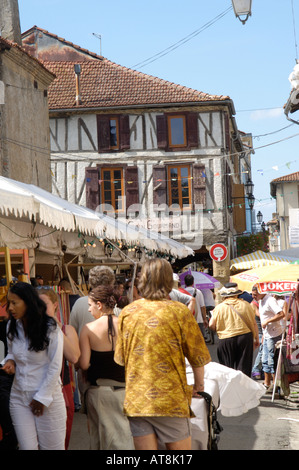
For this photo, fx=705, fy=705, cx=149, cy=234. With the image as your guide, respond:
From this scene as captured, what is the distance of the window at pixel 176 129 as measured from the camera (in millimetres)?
27078

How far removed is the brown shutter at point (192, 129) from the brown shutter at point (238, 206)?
11.3 ft

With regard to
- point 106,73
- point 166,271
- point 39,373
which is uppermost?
point 106,73

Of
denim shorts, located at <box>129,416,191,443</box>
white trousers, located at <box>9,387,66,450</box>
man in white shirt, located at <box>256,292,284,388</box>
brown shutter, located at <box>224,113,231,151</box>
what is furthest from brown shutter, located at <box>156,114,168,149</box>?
denim shorts, located at <box>129,416,191,443</box>

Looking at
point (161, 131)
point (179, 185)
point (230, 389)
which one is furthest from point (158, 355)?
point (161, 131)

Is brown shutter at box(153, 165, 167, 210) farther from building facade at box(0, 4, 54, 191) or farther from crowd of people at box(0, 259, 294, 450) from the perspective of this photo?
crowd of people at box(0, 259, 294, 450)

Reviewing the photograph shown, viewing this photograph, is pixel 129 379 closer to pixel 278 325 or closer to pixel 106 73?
pixel 278 325

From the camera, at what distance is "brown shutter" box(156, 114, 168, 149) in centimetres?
2689

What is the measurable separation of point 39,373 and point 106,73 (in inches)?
1017

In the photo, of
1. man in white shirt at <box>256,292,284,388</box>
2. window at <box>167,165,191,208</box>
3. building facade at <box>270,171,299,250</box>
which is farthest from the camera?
building facade at <box>270,171,299,250</box>

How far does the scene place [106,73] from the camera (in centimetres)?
2920

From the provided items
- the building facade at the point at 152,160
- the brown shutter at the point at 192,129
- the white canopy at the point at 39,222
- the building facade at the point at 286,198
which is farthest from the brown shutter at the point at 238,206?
the white canopy at the point at 39,222

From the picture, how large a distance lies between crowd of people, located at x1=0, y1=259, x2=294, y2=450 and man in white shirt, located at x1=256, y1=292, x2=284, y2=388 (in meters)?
4.87

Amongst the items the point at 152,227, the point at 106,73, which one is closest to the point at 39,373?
the point at 152,227

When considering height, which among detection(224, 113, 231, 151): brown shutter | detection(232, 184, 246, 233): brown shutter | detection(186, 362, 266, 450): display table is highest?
detection(224, 113, 231, 151): brown shutter
